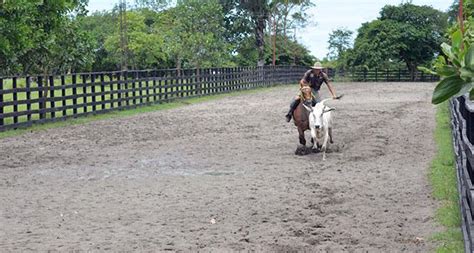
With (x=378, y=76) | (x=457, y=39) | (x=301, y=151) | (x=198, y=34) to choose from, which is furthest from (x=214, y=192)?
(x=378, y=76)

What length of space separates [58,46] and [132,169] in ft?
38.7

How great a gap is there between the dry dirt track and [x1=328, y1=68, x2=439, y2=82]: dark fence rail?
42.1 m

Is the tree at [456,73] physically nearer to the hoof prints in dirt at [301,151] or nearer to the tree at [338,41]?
the hoof prints in dirt at [301,151]

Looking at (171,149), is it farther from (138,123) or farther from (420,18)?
(420,18)

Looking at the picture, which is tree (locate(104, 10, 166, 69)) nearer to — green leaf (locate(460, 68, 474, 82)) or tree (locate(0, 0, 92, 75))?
tree (locate(0, 0, 92, 75))

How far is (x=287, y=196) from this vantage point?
7.91 metres

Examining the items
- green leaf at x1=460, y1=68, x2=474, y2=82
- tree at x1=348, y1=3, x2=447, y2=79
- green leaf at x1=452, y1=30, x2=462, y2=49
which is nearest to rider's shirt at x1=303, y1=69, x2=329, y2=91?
green leaf at x1=452, y1=30, x2=462, y2=49

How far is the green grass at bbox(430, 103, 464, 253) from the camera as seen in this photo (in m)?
5.66

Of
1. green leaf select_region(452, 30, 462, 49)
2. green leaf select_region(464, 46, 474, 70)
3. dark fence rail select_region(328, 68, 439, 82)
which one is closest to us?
green leaf select_region(464, 46, 474, 70)

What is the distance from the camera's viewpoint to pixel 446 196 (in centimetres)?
753

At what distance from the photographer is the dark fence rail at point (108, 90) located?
17.3m

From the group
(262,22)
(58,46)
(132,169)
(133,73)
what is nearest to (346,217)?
(132,169)

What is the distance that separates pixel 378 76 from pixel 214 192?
166 feet

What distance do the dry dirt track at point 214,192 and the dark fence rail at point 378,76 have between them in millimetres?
42092
